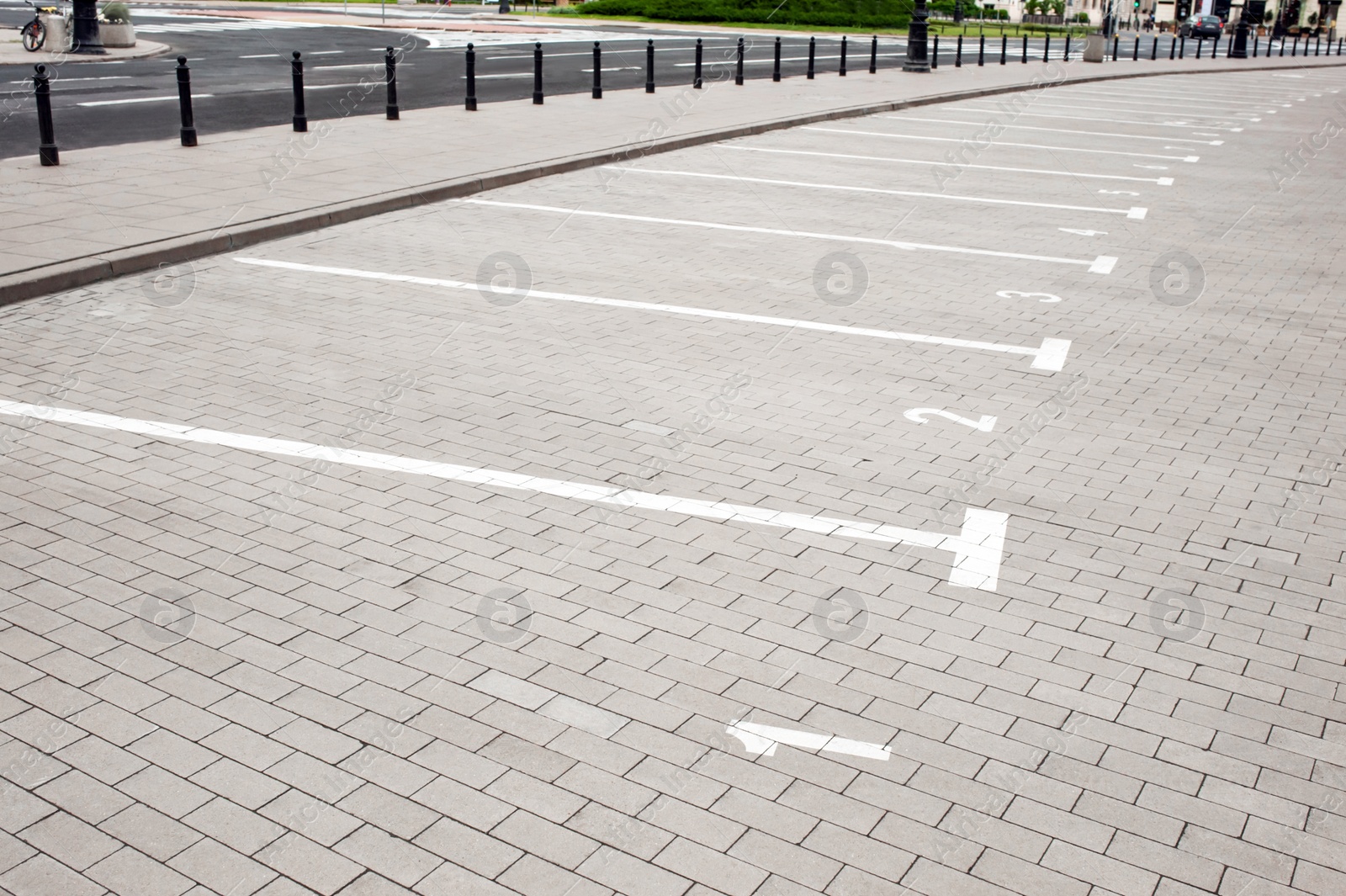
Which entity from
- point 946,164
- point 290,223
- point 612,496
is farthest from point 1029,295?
point 946,164

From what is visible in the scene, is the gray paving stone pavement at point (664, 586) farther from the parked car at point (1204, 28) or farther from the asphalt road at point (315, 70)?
the parked car at point (1204, 28)

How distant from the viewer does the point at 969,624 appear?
17.0ft

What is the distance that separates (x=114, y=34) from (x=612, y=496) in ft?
89.9

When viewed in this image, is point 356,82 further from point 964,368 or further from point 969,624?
point 969,624

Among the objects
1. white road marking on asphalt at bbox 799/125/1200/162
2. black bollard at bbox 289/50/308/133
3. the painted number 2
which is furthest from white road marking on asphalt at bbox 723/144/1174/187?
the painted number 2

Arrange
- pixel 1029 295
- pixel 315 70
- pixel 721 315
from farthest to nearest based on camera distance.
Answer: pixel 315 70, pixel 1029 295, pixel 721 315

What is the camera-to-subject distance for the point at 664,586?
17.9 ft

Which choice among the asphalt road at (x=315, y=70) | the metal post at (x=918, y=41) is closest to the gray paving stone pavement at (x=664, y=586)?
the asphalt road at (x=315, y=70)

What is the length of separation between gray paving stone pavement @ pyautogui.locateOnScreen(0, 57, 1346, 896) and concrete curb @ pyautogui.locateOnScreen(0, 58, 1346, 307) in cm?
23

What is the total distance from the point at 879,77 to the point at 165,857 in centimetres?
2871

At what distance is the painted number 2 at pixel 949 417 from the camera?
7.40 m

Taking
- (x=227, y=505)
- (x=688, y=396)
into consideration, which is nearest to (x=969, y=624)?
(x=688, y=396)

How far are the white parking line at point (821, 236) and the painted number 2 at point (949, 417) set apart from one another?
4.64 metres

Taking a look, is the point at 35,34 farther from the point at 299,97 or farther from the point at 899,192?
the point at 899,192
